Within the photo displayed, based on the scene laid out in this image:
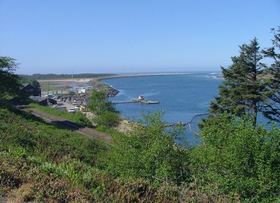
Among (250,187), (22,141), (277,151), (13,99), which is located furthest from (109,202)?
(13,99)

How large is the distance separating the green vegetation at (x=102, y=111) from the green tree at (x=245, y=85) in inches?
998

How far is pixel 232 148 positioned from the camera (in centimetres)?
1598

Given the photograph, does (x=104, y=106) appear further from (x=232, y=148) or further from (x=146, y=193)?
(x=146, y=193)

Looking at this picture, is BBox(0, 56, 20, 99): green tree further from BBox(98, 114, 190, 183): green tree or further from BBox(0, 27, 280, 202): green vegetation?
BBox(98, 114, 190, 183): green tree

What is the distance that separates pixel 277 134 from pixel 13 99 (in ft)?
152

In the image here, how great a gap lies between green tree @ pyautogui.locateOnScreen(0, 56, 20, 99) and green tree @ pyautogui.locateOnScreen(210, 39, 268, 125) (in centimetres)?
1852

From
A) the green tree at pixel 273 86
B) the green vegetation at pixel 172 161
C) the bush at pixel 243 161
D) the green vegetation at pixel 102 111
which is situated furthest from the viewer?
the green vegetation at pixel 102 111

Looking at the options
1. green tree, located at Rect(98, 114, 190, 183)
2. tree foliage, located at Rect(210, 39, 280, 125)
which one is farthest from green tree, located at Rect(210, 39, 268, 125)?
green tree, located at Rect(98, 114, 190, 183)

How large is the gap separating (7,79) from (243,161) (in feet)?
107

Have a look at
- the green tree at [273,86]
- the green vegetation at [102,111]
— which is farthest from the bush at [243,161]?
the green vegetation at [102,111]

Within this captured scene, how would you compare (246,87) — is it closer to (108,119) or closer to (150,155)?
(150,155)

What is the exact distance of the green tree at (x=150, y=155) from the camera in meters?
17.2

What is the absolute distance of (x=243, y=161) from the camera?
51.8 ft

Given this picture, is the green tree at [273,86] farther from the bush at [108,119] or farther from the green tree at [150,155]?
the bush at [108,119]
